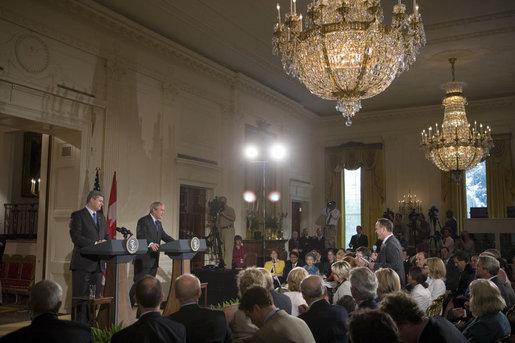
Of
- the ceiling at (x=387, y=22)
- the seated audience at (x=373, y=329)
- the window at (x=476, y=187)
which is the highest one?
the ceiling at (x=387, y=22)

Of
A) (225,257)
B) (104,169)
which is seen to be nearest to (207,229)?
(225,257)

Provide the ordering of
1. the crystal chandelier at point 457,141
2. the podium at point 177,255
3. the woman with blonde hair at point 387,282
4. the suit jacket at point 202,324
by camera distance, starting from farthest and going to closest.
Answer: the crystal chandelier at point 457,141, the podium at point 177,255, the woman with blonde hair at point 387,282, the suit jacket at point 202,324

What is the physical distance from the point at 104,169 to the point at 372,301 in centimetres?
634

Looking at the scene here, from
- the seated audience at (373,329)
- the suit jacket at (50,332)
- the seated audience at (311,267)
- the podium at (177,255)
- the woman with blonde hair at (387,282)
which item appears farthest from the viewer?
the seated audience at (311,267)

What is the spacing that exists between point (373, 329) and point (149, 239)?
4.71m

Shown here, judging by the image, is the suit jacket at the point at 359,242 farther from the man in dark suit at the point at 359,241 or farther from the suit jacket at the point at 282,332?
the suit jacket at the point at 282,332

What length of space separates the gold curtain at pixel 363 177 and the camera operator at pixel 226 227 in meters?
5.83

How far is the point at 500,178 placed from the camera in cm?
1388

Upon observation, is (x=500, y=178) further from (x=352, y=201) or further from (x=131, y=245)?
(x=131, y=245)

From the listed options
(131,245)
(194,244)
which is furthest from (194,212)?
(131,245)

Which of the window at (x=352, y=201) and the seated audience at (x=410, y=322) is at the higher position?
the window at (x=352, y=201)

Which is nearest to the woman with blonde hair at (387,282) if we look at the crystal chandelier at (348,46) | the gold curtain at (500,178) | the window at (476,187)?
the crystal chandelier at (348,46)

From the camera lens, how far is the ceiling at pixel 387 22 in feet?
28.5

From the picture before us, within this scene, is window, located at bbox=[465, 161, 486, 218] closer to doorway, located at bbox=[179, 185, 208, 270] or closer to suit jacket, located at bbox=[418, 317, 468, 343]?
doorway, located at bbox=[179, 185, 208, 270]
